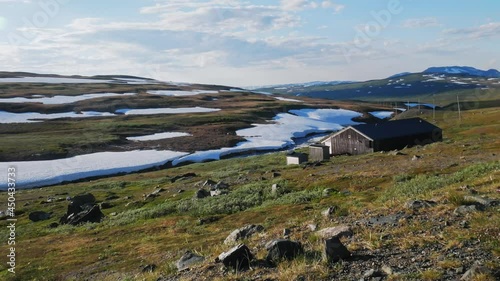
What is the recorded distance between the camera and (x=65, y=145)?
89750mm

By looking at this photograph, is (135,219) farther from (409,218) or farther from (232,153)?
(232,153)

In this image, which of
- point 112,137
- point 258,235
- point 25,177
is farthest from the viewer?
point 112,137

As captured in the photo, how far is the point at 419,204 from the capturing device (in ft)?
45.2

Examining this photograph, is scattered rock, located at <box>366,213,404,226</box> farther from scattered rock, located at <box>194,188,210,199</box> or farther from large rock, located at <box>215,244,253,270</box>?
scattered rock, located at <box>194,188,210,199</box>

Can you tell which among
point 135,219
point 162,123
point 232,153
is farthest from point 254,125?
point 135,219

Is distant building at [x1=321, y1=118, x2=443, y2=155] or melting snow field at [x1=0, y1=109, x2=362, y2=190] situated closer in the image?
distant building at [x1=321, y1=118, x2=443, y2=155]

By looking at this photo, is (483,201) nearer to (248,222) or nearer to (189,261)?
(189,261)

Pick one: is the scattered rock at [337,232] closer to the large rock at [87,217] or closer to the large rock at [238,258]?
the large rock at [238,258]

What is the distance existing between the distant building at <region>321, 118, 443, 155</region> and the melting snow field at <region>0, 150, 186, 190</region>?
34.9 metres

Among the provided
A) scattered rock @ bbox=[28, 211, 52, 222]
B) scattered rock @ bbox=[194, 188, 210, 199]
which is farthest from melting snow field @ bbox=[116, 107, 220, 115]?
scattered rock @ bbox=[194, 188, 210, 199]

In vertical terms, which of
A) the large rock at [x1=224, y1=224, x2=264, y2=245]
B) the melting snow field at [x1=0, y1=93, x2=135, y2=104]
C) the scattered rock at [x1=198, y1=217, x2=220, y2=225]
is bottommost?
the scattered rock at [x1=198, y1=217, x2=220, y2=225]

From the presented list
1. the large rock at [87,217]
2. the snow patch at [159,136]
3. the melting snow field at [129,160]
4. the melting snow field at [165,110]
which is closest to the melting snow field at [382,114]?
the melting snow field at [129,160]

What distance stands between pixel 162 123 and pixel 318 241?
11432 cm

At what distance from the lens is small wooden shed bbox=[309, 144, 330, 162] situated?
6456 centimetres
